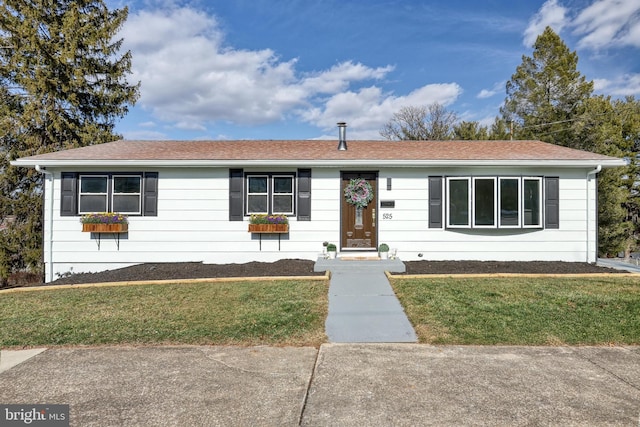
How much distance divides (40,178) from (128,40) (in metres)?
6.76

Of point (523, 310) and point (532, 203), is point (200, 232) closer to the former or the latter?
point (523, 310)

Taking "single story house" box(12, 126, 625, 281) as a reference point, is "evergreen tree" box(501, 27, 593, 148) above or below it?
above

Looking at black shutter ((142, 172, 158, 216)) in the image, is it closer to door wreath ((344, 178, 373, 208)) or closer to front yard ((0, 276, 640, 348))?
front yard ((0, 276, 640, 348))

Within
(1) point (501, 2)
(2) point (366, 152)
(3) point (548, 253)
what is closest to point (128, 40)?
(2) point (366, 152)

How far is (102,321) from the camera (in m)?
4.66

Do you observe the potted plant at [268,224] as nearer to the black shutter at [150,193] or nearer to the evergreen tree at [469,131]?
the black shutter at [150,193]

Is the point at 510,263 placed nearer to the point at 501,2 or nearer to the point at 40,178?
the point at 501,2

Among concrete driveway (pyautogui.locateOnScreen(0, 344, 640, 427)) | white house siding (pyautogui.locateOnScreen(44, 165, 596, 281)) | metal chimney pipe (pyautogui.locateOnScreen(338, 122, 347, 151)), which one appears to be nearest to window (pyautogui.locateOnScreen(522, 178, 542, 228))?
white house siding (pyautogui.locateOnScreen(44, 165, 596, 281))

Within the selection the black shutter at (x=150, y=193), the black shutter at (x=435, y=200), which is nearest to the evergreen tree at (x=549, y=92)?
the black shutter at (x=435, y=200)

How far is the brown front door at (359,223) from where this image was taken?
8664 mm

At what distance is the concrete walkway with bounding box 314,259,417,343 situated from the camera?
428 centimetres

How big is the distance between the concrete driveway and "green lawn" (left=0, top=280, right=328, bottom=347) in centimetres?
28

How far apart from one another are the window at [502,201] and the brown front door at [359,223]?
1922 millimetres

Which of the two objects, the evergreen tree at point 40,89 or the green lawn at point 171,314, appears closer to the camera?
the green lawn at point 171,314
